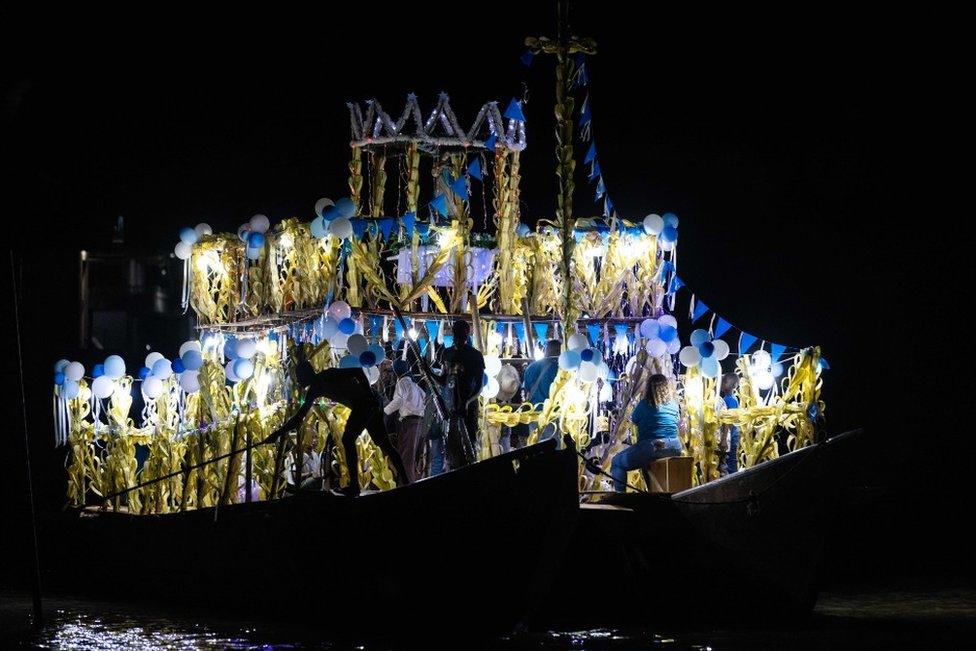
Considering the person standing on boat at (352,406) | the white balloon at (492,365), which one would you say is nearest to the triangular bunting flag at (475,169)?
the white balloon at (492,365)

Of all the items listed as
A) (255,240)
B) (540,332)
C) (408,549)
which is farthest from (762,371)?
(255,240)

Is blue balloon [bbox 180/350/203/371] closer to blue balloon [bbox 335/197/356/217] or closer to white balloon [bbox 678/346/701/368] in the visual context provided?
blue balloon [bbox 335/197/356/217]

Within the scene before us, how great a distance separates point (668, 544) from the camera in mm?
12359

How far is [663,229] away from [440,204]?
2317 mm

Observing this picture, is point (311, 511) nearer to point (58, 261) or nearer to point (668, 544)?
point (668, 544)

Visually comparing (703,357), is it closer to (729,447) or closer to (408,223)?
(729,447)

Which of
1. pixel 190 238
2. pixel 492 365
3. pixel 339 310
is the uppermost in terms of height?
pixel 190 238

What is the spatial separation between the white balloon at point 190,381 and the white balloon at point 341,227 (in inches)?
79.6

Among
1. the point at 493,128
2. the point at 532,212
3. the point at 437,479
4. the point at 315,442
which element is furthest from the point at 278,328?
the point at 532,212

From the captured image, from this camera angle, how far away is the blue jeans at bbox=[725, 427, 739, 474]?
14.1 m

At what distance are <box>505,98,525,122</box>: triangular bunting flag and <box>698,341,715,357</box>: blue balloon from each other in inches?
133

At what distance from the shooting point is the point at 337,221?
13.8 m

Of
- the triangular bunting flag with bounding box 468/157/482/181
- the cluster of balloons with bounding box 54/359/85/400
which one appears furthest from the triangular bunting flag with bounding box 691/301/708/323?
the cluster of balloons with bounding box 54/359/85/400

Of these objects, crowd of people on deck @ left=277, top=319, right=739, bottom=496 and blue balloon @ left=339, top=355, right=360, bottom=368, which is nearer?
crowd of people on deck @ left=277, top=319, right=739, bottom=496
